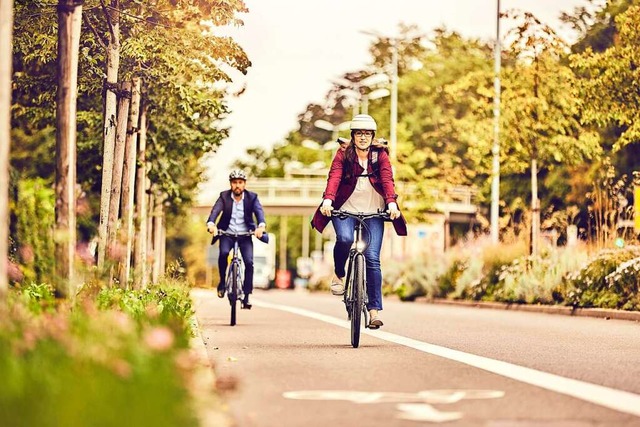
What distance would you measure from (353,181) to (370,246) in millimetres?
614

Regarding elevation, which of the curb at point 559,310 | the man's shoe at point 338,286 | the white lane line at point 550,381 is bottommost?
the curb at point 559,310

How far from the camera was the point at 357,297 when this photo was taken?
43.4 ft

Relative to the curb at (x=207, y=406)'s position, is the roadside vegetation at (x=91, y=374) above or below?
above

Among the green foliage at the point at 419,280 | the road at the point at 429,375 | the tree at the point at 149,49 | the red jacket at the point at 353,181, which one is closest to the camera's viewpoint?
the road at the point at 429,375

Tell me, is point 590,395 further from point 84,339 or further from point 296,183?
point 296,183

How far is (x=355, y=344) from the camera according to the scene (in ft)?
44.0

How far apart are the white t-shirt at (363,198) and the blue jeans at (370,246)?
114 millimetres

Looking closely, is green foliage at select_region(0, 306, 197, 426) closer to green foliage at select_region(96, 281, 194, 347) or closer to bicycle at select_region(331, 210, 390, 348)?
green foliage at select_region(96, 281, 194, 347)

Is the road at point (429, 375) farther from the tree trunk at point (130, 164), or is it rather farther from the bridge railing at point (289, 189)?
the bridge railing at point (289, 189)

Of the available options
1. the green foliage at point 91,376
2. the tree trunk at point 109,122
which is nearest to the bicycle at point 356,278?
the tree trunk at point 109,122

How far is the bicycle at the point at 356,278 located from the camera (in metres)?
13.2

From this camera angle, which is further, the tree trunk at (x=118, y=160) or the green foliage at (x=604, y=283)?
the green foliage at (x=604, y=283)

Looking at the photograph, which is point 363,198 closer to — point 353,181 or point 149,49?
point 353,181

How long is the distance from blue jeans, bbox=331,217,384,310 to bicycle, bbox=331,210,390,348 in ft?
0.20
